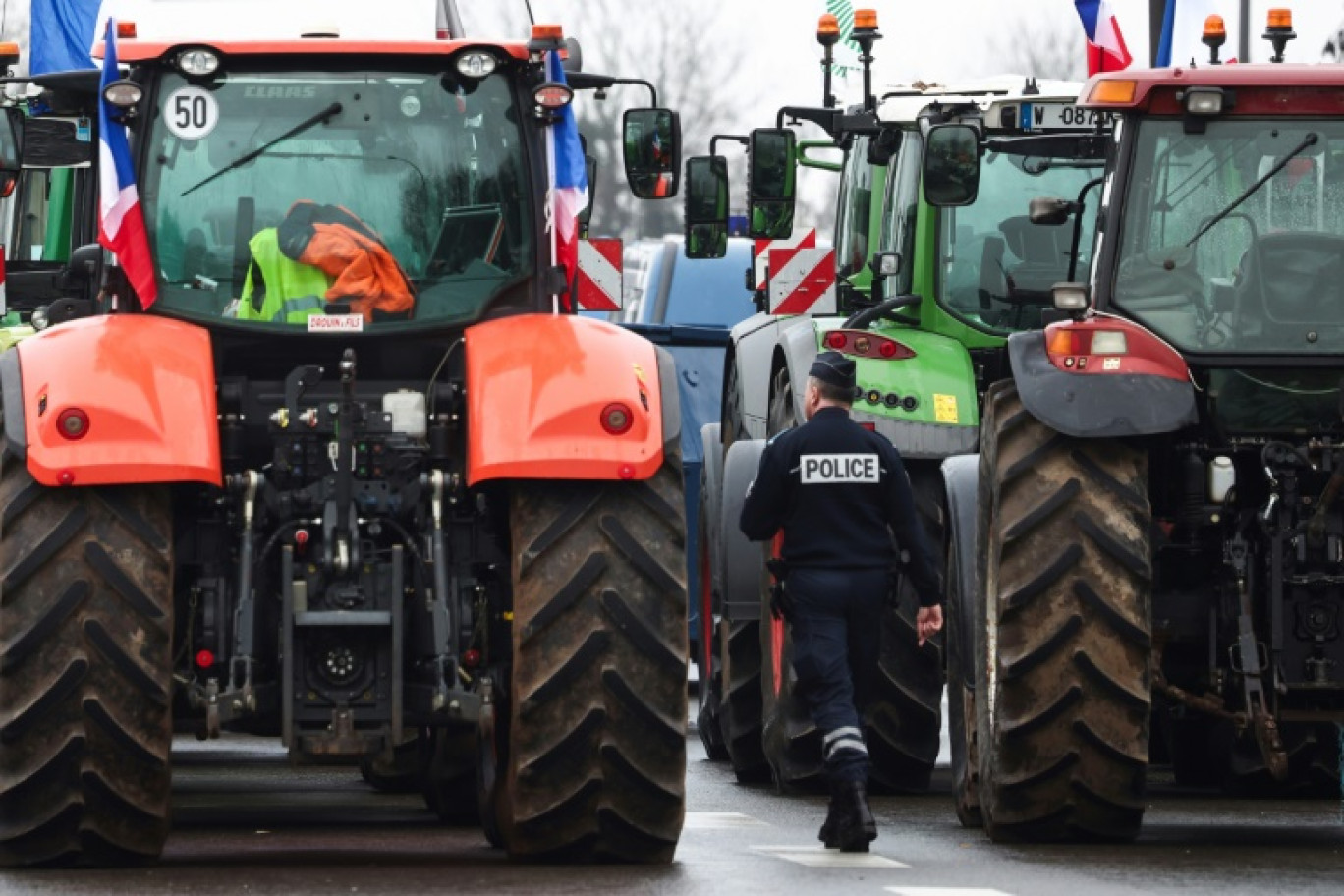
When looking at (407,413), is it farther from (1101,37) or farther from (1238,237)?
(1101,37)

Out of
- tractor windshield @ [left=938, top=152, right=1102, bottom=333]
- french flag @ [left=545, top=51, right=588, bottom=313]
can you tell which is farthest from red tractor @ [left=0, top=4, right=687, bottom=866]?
tractor windshield @ [left=938, top=152, right=1102, bottom=333]

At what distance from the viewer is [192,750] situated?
19297 mm

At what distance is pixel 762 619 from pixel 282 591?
4.57 meters

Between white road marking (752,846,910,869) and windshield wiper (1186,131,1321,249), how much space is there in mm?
2555

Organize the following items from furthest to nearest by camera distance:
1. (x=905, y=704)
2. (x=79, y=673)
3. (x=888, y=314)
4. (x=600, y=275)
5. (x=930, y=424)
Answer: (x=600, y=275)
(x=888, y=314)
(x=930, y=424)
(x=905, y=704)
(x=79, y=673)

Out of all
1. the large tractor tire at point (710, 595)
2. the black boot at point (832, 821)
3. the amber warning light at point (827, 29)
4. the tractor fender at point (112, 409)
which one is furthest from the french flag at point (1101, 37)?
the tractor fender at point (112, 409)

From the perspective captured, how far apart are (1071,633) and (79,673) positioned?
10.9 ft

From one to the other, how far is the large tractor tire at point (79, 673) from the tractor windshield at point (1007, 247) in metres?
6.36

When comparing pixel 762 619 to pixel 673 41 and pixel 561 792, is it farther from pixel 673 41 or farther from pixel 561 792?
pixel 673 41

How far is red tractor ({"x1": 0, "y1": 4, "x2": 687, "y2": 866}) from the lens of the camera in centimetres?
1127

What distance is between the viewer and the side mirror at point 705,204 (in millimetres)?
17234

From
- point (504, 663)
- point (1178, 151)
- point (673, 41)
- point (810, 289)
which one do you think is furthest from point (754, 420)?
point (673, 41)

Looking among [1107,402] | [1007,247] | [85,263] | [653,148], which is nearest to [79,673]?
[85,263]

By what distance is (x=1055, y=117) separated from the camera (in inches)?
662
